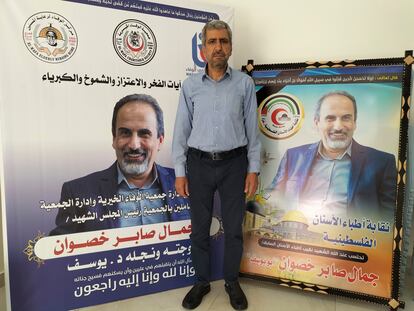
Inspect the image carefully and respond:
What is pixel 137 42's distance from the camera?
81.0 inches

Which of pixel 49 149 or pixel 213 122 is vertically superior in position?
pixel 213 122

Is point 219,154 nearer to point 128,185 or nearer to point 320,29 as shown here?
point 128,185

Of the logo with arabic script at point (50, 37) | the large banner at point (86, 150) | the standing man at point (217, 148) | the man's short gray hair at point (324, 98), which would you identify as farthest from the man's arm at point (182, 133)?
the man's short gray hair at point (324, 98)

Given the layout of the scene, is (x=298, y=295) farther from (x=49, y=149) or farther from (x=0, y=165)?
(x=0, y=165)

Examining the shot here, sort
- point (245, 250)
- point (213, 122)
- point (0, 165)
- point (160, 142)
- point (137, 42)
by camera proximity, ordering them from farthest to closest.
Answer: point (245, 250) < point (160, 142) < point (137, 42) < point (213, 122) < point (0, 165)

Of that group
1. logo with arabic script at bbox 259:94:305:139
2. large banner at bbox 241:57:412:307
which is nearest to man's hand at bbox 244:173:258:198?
large banner at bbox 241:57:412:307

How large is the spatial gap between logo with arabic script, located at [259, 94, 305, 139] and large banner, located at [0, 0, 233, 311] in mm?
528

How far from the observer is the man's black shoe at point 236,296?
2.02 metres

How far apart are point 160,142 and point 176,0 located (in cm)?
90

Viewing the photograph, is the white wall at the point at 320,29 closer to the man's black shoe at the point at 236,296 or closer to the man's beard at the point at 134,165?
the man's beard at the point at 134,165

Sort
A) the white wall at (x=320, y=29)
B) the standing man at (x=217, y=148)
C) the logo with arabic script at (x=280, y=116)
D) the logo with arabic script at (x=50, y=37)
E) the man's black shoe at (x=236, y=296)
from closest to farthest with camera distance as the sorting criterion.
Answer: the logo with arabic script at (x=50, y=37)
the standing man at (x=217, y=148)
the man's black shoe at (x=236, y=296)
the logo with arabic script at (x=280, y=116)
the white wall at (x=320, y=29)

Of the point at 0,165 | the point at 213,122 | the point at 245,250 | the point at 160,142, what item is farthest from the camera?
the point at 245,250

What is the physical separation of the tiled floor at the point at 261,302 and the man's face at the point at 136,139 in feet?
2.58

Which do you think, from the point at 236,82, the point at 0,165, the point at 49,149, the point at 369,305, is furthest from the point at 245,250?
the point at 0,165
